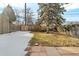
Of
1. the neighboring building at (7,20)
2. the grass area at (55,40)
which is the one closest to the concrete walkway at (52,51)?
the grass area at (55,40)

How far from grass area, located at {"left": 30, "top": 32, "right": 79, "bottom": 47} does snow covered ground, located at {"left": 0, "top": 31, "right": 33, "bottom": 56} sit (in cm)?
8

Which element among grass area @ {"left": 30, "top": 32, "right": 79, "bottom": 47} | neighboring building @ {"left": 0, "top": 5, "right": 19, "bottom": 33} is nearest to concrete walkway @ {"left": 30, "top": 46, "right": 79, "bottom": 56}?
grass area @ {"left": 30, "top": 32, "right": 79, "bottom": 47}

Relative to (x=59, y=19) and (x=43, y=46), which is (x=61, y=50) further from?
(x=59, y=19)

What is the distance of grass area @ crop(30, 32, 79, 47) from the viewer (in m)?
2.10

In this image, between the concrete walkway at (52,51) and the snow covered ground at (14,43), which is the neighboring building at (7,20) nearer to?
the snow covered ground at (14,43)

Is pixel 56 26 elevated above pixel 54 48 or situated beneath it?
elevated above

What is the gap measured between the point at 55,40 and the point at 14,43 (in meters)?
0.42

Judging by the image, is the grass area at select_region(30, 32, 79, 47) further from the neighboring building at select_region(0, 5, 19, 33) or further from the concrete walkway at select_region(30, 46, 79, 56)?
the neighboring building at select_region(0, 5, 19, 33)

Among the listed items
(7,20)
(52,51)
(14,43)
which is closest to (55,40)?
(52,51)

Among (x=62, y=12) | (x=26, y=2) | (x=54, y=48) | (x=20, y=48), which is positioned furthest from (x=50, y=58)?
(x=26, y=2)

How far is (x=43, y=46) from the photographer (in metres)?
2.11

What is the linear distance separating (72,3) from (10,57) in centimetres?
84

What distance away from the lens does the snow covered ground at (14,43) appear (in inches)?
82.6

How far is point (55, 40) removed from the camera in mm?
2113
